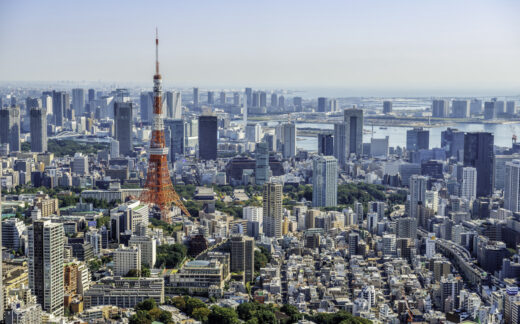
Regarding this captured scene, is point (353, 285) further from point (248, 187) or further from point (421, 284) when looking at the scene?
point (248, 187)

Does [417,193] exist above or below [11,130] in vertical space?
below

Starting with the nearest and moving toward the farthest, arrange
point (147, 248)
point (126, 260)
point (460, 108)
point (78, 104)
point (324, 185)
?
point (126, 260) < point (147, 248) < point (324, 185) < point (78, 104) < point (460, 108)

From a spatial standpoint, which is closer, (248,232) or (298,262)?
(298,262)

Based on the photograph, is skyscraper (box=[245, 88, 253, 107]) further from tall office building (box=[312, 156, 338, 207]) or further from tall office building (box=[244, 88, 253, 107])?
tall office building (box=[312, 156, 338, 207])

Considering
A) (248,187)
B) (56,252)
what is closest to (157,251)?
(56,252)

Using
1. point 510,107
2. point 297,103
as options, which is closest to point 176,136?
point 510,107

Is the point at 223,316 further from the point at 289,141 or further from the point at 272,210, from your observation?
the point at 289,141

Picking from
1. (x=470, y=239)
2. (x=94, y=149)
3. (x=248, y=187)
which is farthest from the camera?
(x=94, y=149)
